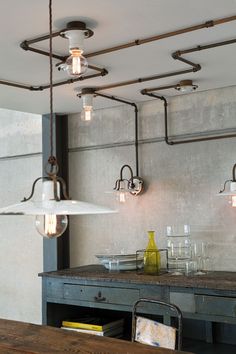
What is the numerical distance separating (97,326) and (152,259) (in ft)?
Answer: 2.46

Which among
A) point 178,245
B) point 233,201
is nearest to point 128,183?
point 178,245

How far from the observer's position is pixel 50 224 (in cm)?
182

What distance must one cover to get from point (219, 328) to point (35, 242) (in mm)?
2251

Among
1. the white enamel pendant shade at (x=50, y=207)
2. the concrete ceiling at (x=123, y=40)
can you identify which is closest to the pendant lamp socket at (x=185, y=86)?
the concrete ceiling at (x=123, y=40)

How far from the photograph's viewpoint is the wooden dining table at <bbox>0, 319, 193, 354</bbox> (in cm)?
207

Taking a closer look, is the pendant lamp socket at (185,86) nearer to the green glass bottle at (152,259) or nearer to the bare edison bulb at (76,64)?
the green glass bottle at (152,259)

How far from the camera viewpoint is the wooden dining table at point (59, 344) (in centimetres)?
207

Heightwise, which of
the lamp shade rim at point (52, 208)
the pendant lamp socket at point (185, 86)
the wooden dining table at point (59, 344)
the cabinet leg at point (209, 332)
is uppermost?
the pendant lamp socket at point (185, 86)

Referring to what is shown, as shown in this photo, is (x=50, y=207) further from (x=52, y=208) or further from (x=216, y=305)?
(x=216, y=305)

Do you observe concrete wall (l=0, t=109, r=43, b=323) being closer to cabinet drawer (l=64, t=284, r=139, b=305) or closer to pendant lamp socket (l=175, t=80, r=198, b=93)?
cabinet drawer (l=64, t=284, r=139, b=305)

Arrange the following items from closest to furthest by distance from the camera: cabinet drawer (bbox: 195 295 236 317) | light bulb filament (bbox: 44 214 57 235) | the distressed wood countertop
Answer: light bulb filament (bbox: 44 214 57 235)
cabinet drawer (bbox: 195 295 236 317)
the distressed wood countertop

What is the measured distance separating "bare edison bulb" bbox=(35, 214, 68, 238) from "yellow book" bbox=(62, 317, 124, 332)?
2381 mm

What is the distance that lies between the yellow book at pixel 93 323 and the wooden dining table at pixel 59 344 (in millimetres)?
1610

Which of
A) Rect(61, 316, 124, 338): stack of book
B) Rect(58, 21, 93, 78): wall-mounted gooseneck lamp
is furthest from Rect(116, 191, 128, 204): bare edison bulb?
Rect(58, 21, 93, 78): wall-mounted gooseneck lamp
